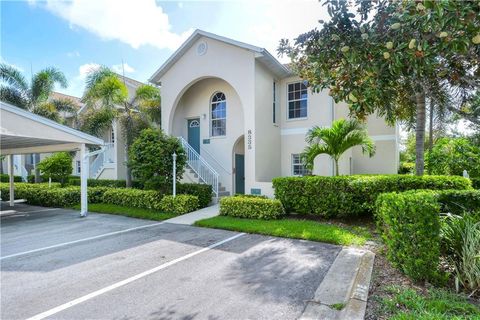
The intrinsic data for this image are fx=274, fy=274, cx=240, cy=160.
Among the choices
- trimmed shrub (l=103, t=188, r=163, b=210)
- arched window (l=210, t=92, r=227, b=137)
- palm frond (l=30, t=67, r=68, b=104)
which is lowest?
trimmed shrub (l=103, t=188, r=163, b=210)

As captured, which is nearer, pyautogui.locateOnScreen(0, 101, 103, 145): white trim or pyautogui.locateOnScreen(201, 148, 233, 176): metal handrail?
pyautogui.locateOnScreen(0, 101, 103, 145): white trim

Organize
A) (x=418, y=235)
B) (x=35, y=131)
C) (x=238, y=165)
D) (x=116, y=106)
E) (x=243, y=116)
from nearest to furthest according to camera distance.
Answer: (x=418, y=235)
(x=35, y=131)
(x=243, y=116)
(x=238, y=165)
(x=116, y=106)

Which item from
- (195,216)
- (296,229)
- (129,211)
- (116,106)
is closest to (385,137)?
(296,229)

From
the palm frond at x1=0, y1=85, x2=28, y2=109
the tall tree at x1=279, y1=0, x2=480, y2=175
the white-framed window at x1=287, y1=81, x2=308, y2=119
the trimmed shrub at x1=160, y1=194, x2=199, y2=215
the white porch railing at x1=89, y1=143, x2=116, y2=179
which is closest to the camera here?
the tall tree at x1=279, y1=0, x2=480, y2=175

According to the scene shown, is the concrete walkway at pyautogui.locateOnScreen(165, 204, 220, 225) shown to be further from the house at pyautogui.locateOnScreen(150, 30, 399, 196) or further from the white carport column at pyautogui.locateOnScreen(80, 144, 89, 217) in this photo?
the white carport column at pyautogui.locateOnScreen(80, 144, 89, 217)

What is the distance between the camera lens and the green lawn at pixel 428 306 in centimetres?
319

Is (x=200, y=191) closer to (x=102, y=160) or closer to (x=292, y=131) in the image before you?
(x=292, y=131)

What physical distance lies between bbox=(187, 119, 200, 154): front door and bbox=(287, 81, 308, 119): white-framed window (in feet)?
17.2

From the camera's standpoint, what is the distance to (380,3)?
193 inches

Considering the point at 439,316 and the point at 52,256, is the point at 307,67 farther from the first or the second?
the point at 52,256

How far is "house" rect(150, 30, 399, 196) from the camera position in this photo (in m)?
12.7

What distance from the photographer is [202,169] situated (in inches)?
547

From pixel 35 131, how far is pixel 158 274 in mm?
8160

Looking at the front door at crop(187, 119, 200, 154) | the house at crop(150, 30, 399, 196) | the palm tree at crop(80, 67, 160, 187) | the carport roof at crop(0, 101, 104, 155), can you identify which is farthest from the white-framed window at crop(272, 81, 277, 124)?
the carport roof at crop(0, 101, 104, 155)
